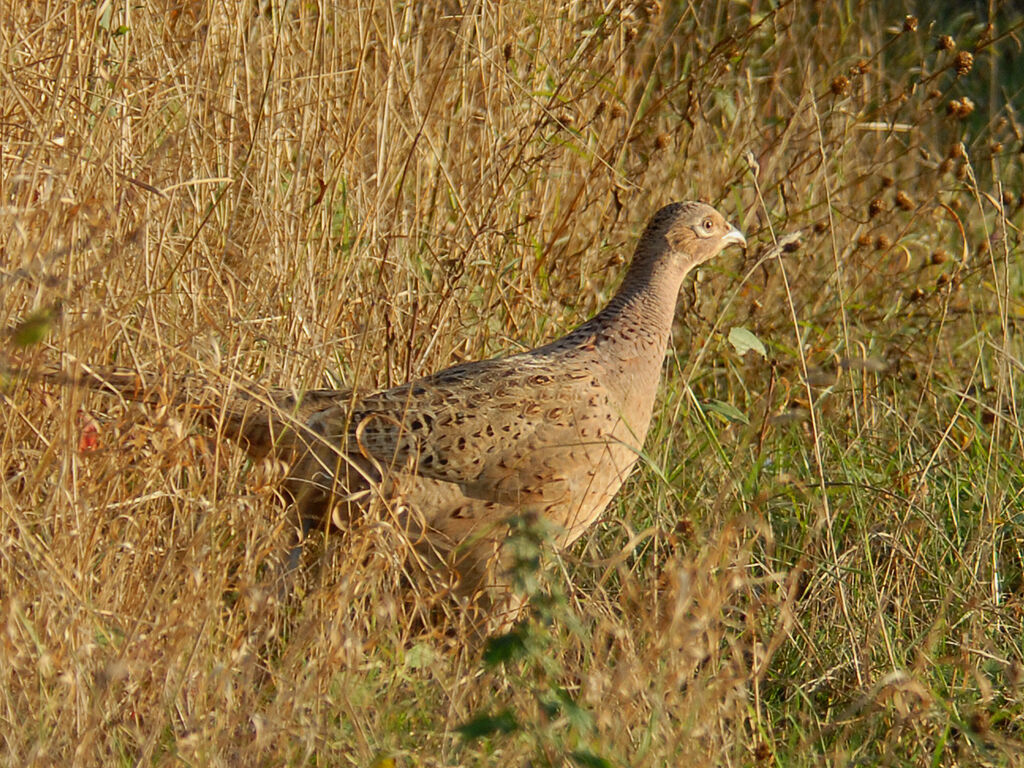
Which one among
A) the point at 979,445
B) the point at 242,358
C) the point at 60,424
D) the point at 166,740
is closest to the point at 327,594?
the point at 166,740

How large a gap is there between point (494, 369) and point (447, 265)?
587 millimetres

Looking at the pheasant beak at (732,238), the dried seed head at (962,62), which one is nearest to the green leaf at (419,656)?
the pheasant beak at (732,238)

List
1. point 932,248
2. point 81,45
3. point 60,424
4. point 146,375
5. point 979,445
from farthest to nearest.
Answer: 1. point 932,248
2. point 979,445
3. point 81,45
4. point 146,375
5. point 60,424

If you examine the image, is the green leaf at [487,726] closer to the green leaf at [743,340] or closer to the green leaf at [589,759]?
the green leaf at [589,759]

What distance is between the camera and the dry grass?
2.49m

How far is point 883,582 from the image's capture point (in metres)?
3.53

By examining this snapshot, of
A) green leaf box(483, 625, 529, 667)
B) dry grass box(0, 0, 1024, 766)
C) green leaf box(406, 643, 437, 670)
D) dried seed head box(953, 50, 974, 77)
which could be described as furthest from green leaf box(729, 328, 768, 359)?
green leaf box(483, 625, 529, 667)

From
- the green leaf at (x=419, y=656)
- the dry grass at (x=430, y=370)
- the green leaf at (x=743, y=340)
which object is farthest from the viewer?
the green leaf at (x=743, y=340)

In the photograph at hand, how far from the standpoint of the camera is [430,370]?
13.5 feet

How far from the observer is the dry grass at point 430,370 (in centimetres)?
249

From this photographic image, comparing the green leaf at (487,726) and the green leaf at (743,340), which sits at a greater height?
the green leaf at (487,726)

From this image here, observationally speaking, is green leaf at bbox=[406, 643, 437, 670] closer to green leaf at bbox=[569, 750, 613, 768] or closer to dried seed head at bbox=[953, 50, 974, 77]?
green leaf at bbox=[569, 750, 613, 768]

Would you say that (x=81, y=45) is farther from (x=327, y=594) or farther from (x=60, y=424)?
(x=327, y=594)

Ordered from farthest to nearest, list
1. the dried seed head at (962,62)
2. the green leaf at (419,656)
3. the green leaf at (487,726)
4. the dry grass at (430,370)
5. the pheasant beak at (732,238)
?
the pheasant beak at (732,238), the dried seed head at (962,62), the green leaf at (419,656), the dry grass at (430,370), the green leaf at (487,726)
